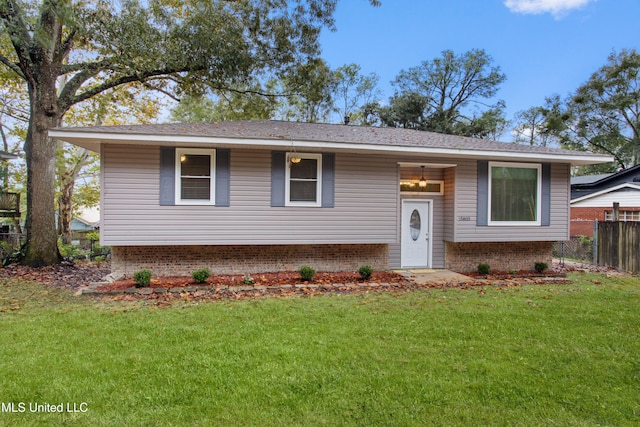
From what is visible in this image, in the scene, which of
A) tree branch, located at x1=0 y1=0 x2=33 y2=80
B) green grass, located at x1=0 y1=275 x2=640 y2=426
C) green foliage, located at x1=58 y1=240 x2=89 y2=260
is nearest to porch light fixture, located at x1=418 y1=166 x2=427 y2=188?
green grass, located at x1=0 y1=275 x2=640 y2=426

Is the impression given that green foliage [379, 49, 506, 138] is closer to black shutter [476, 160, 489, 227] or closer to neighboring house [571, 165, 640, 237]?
neighboring house [571, 165, 640, 237]

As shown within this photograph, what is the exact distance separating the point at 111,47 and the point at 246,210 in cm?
616

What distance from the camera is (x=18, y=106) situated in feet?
55.9

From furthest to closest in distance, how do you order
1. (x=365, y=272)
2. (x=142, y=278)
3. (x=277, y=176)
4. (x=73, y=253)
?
(x=73, y=253) → (x=277, y=176) → (x=365, y=272) → (x=142, y=278)

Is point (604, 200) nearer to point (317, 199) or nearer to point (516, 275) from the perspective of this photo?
point (516, 275)

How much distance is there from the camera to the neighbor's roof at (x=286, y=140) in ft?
23.4

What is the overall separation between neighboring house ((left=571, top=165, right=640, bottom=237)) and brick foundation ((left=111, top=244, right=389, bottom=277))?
38.4 feet

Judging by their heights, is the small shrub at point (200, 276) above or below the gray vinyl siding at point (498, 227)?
below

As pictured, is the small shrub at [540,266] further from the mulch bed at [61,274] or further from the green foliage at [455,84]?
the green foliage at [455,84]

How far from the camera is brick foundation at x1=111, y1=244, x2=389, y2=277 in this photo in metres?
8.10

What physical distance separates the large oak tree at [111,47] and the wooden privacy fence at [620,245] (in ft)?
32.0

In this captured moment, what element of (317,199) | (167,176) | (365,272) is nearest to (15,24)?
(167,176)

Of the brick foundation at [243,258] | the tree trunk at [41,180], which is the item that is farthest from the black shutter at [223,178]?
the tree trunk at [41,180]

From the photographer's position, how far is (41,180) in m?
9.76
